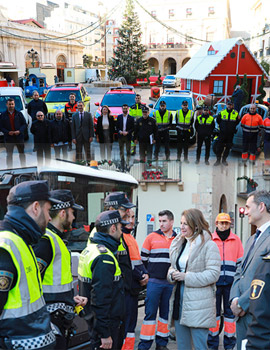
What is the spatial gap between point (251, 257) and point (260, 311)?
0.55m

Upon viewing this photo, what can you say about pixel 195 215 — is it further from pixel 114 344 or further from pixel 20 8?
pixel 20 8

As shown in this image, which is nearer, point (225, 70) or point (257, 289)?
point (257, 289)

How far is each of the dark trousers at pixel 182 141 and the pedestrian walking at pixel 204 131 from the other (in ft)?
1.00

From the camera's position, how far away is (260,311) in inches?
95.3

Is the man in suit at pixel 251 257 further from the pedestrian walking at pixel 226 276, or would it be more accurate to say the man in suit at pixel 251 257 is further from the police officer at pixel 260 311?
the pedestrian walking at pixel 226 276

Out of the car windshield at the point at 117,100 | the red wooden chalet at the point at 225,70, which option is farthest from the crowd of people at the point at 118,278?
the red wooden chalet at the point at 225,70

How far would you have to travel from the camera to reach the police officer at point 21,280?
2107 mm

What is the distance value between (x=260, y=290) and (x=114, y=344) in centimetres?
153

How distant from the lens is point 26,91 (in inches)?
994

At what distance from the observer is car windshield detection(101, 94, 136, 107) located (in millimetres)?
12984

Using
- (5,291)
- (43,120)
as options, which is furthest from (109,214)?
(43,120)

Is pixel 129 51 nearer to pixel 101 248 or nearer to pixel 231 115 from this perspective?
pixel 231 115

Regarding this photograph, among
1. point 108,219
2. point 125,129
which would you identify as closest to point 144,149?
point 125,129

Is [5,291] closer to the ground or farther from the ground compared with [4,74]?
closer to the ground
